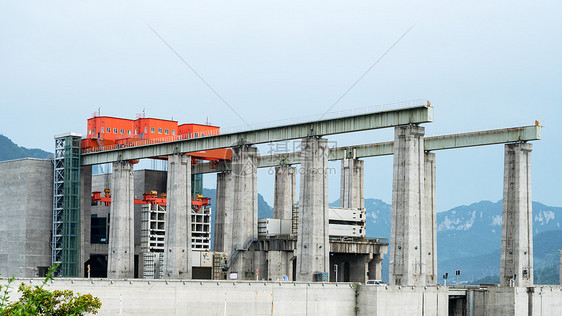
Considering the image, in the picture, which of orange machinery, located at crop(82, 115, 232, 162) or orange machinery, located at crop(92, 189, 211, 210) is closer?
orange machinery, located at crop(82, 115, 232, 162)

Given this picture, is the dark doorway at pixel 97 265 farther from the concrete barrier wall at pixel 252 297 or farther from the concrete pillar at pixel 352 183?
the concrete barrier wall at pixel 252 297

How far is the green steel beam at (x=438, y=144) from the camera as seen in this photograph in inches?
3312

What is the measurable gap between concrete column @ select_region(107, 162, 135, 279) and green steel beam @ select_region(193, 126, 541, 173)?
15470 millimetres

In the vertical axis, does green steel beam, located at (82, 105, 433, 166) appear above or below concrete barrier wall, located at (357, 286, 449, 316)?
above

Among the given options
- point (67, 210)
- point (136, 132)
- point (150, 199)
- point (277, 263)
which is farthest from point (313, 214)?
point (136, 132)

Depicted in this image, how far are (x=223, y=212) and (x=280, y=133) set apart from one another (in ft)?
106

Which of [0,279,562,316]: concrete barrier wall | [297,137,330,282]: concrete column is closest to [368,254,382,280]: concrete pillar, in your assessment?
[0,279,562,316]: concrete barrier wall

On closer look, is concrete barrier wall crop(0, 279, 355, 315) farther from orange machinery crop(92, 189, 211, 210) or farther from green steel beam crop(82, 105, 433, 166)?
orange machinery crop(92, 189, 211, 210)

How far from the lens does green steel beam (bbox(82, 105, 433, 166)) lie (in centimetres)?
7625

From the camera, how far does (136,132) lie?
386 ft

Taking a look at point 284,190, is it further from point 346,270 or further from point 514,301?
point 514,301

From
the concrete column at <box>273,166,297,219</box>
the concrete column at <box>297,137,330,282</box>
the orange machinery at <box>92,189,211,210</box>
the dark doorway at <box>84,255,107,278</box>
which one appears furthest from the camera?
the dark doorway at <box>84,255,107,278</box>

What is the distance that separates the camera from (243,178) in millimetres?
92688

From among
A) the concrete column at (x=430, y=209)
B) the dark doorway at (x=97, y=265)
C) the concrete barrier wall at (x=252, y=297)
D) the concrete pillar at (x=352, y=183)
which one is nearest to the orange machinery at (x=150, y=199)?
the dark doorway at (x=97, y=265)
